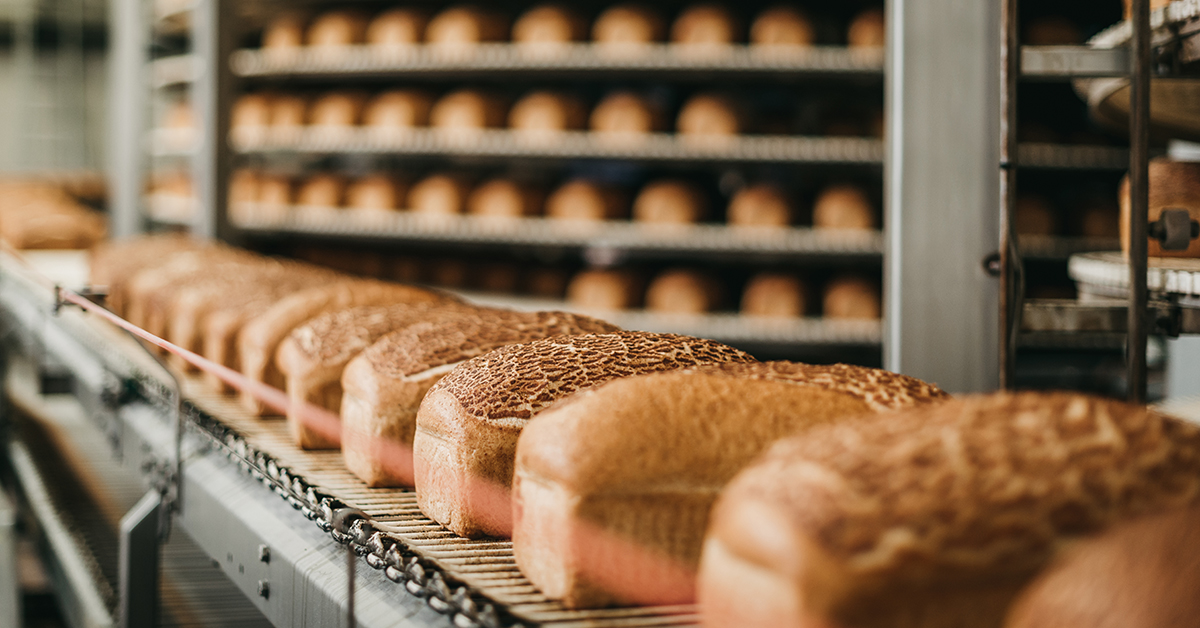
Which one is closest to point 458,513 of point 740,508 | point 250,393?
point 740,508

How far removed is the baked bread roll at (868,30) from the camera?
125 inches

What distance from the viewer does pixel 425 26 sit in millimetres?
3791

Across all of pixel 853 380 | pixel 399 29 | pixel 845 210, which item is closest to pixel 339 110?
pixel 399 29

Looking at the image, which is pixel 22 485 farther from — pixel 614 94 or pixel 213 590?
pixel 614 94

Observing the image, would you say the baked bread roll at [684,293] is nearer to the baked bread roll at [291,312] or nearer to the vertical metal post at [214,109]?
the vertical metal post at [214,109]

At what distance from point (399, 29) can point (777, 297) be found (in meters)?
1.80

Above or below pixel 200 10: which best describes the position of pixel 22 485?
below

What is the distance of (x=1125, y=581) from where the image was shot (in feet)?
1.49

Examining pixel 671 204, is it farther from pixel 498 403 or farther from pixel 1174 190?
pixel 498 403

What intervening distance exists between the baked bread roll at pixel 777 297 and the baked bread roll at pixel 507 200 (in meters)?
0.91

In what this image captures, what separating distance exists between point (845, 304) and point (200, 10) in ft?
9.10

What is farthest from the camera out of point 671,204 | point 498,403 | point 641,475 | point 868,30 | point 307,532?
point 671,204

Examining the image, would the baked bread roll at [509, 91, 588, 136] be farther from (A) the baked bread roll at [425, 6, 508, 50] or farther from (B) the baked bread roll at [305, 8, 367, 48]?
(B) the baked bread roll at [305, 8, 367, 48]

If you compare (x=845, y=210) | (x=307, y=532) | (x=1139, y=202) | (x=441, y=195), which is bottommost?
(x=307, y=532)
